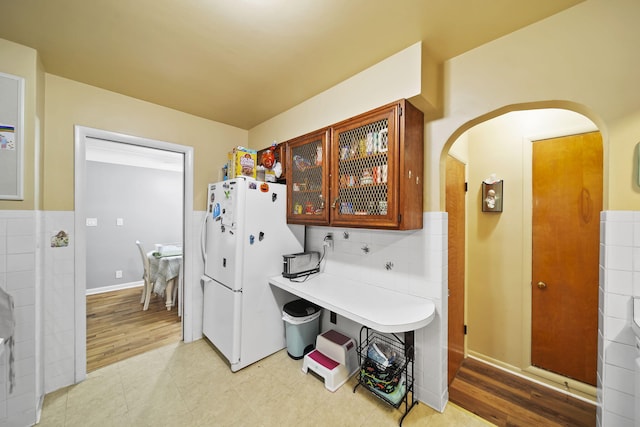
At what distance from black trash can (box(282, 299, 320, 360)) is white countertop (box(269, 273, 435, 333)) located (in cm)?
29

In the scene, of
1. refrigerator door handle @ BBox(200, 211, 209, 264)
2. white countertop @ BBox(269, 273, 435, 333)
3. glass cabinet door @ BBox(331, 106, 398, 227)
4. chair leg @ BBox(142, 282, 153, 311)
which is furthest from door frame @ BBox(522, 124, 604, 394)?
chair leg @ BBox(142, 282, 153, 311)

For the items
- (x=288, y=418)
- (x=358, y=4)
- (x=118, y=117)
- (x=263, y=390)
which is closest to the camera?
(x=358, y=4)

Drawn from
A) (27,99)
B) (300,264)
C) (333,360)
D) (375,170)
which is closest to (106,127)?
(27,99)

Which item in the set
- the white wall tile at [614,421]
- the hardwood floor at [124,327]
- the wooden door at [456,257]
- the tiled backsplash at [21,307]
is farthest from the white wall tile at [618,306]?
the hardwood floor at [124,327]

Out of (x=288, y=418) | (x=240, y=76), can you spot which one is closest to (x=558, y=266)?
(x=288, y=418)

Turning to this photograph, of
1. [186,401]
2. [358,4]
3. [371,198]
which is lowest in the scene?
[186,401]

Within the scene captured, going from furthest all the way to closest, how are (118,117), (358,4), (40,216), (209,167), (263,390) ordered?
(209,167), (118,117), (263,390), (40,216), (358,4)

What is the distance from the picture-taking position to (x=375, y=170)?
1.67 m

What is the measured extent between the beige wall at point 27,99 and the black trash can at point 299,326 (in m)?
1.99

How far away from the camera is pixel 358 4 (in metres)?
1.24

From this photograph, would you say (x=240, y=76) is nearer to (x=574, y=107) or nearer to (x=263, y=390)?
(x=574, y=107)

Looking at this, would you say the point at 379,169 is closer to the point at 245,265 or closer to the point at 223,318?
the point at 245,265

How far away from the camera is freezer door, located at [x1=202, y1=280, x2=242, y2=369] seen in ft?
6.89

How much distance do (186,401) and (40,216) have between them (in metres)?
1.70
